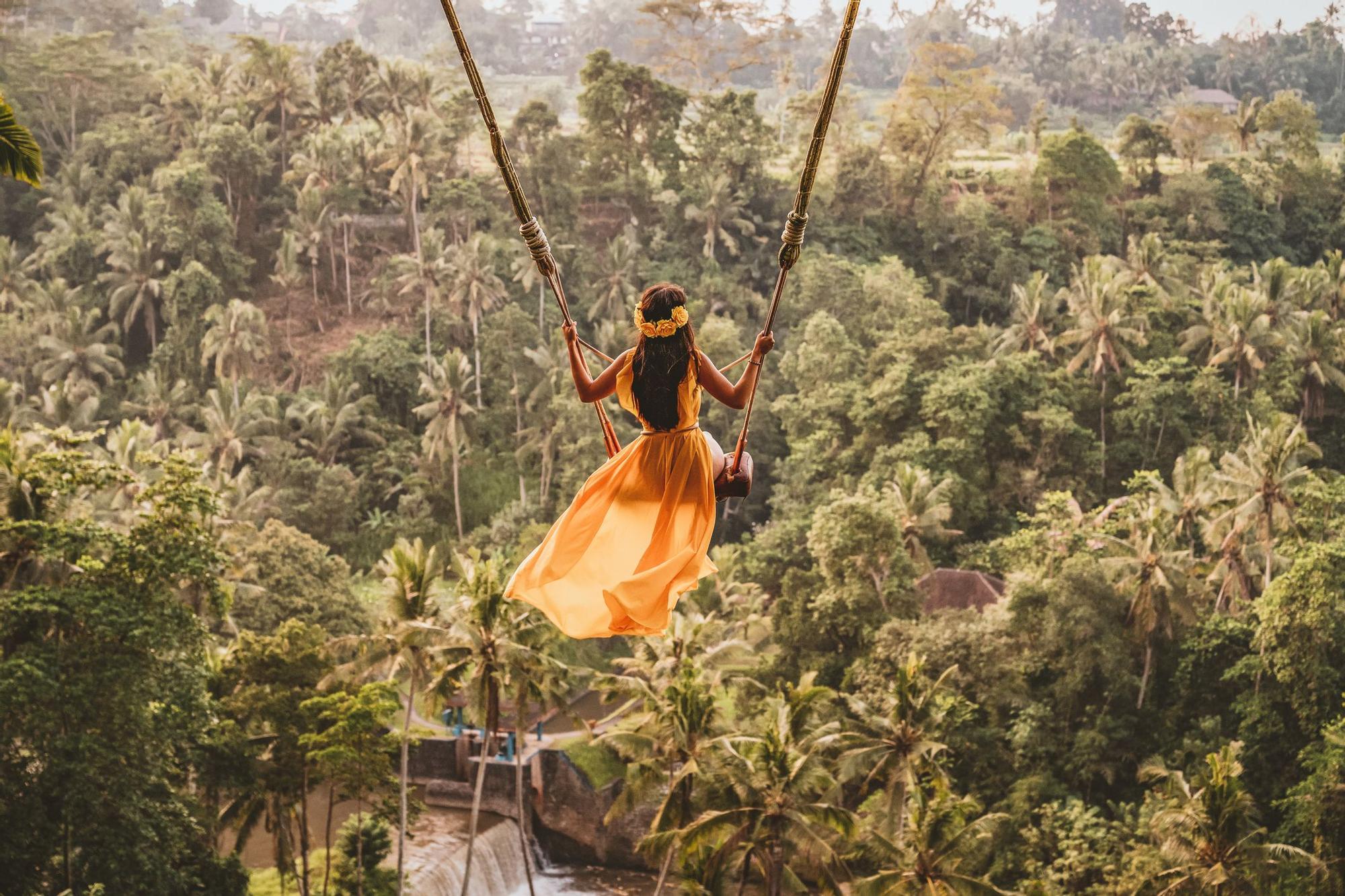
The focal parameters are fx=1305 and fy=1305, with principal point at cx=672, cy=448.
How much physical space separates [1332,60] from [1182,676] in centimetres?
4360

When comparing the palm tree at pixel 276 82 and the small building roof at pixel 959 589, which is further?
the palm tree at pixel 276 82

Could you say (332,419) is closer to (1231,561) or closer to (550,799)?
(550,799)

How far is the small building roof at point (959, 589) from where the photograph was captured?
2719cm

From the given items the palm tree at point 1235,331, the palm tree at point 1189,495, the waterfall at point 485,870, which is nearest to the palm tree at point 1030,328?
the palm tree at point 1235,331

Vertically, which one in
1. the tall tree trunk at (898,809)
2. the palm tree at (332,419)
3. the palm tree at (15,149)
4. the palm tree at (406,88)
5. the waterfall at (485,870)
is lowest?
the waterfall at (485,870)

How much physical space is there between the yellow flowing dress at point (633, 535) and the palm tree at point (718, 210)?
36748mm

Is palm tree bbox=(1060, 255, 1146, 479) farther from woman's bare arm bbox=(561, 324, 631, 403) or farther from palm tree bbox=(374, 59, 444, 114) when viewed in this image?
woman's bare arm bbox=(561, 324, 631, 403)

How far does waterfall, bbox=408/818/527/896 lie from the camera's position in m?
21.2

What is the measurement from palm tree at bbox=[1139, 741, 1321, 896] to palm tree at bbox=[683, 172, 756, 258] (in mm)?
25685

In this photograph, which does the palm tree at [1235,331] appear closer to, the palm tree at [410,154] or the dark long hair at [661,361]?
the palm tree at [410,154]

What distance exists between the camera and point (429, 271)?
3591cm

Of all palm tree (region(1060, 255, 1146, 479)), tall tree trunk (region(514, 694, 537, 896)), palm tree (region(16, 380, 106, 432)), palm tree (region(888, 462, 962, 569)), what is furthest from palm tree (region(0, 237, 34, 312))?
palm tree (region(1060, 255, 1146, 479))

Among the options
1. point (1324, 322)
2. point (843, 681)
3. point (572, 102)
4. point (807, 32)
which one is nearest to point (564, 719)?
point (843, 681)

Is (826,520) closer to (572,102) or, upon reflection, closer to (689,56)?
(689,56)
